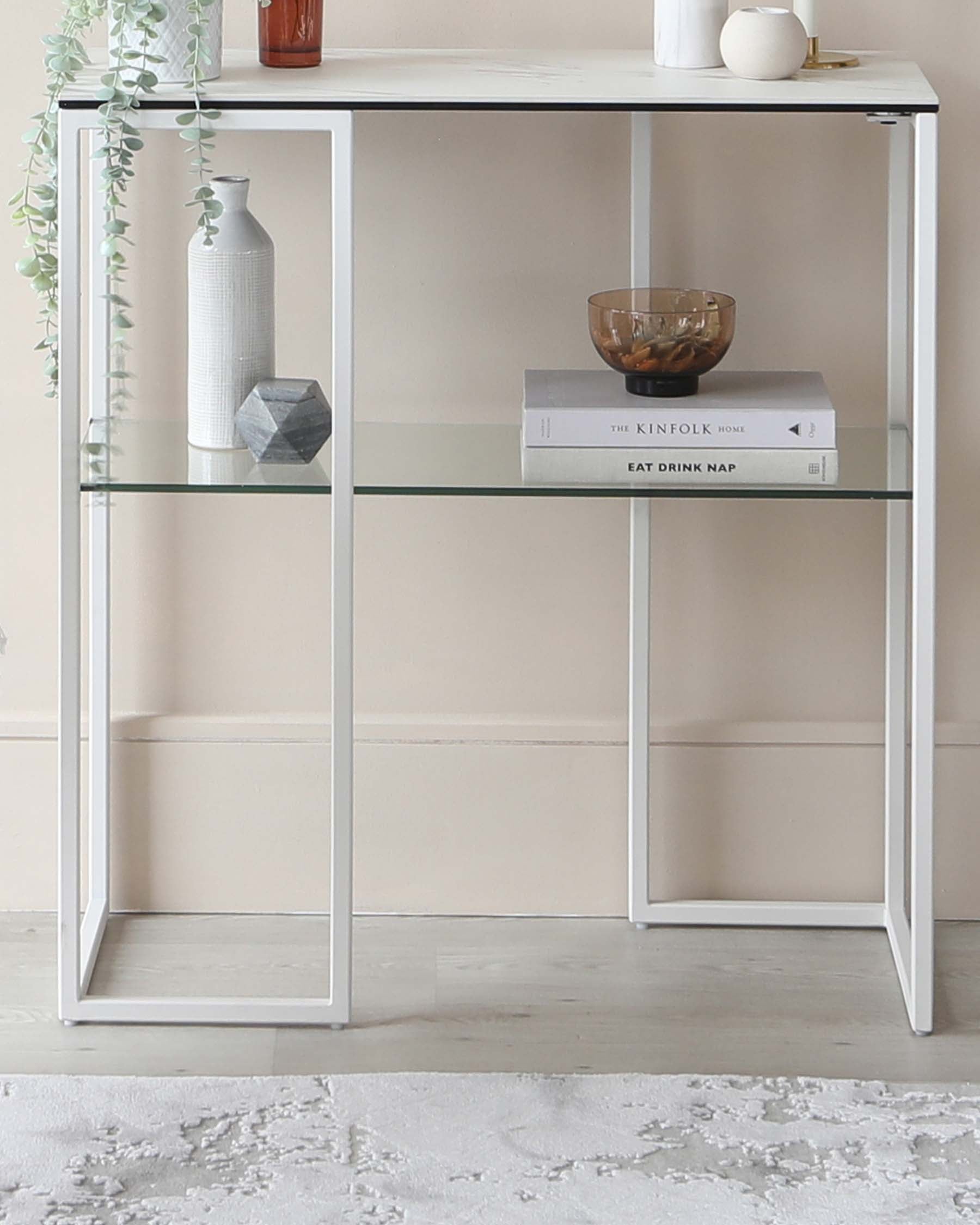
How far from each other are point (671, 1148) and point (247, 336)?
39.1 inches

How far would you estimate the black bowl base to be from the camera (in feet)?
6.32

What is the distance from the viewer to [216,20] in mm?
1801

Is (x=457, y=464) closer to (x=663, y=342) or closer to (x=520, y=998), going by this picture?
(x=663, y=342)

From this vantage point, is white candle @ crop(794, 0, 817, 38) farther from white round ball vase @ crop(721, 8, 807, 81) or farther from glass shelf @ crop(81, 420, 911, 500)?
glass shelf @ crop(81, 420, 911, 500)

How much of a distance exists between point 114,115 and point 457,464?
541 millimetres

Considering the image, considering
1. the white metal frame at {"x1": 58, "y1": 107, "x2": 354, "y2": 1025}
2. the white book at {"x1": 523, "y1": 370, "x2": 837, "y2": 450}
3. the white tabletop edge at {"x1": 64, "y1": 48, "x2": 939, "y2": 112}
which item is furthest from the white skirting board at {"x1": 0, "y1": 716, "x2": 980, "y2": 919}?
the white tabletop edge at {"x1": 64, "y1": 48, "x2": 939, "y2": 112}

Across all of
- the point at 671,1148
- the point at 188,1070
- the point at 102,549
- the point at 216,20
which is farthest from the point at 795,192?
the point at 188,1070

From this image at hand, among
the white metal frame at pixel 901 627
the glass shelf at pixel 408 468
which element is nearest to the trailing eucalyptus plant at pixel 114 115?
the glass shelf at pixel 408 468

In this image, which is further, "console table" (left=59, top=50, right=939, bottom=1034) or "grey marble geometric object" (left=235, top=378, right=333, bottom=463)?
"grey marble geometric object" (left=235, top=378, right=333, bottom=463)

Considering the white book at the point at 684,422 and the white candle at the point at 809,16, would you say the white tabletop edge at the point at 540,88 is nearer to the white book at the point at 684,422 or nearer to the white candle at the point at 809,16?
the white candle at the point at 809,16

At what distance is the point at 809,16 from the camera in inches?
73.7

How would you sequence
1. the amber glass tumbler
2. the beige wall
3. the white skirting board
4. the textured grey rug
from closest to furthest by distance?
the textured grey rug
the amber glass tumbler
the beige wall
the white skirting board

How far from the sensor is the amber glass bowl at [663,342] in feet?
6.22

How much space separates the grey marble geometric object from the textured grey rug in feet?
2.27
